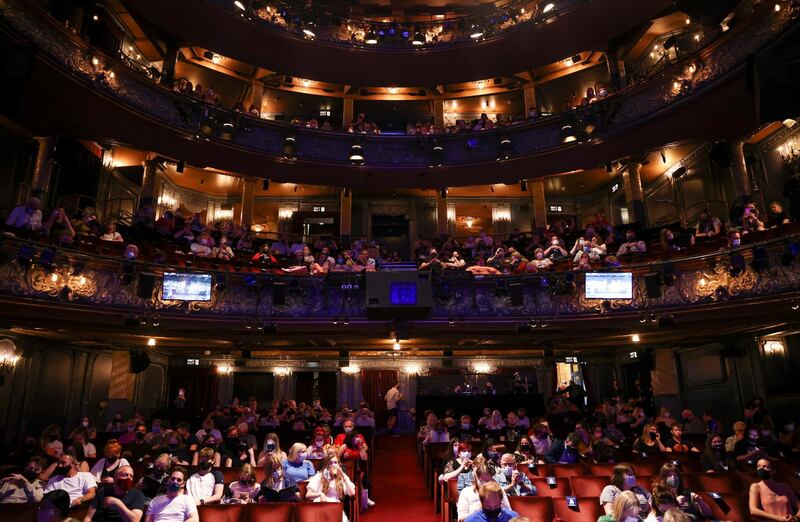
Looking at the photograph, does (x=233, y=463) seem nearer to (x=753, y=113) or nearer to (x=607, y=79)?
(x=753, y=113)

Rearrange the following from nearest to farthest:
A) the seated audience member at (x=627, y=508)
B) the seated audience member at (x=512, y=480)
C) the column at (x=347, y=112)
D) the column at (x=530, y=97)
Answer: the seated audience member at (x=627, y=508) < the seated audience member at (x=512, y=480) < the column at (x=530, y=97) < the column at (x=347, y=112)

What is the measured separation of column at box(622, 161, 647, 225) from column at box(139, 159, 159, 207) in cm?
1509

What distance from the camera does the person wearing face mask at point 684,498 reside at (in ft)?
16.7

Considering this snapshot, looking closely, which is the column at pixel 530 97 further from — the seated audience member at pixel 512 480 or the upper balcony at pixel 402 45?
the seated audience member at pixel 512 480

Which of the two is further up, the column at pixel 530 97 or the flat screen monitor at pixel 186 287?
the column at pixel 530 97

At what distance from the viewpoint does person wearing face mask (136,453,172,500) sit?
5.75 meters

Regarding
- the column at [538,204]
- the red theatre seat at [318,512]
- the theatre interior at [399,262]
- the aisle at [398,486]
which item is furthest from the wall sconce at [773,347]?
the red theatre seat at [318,512]

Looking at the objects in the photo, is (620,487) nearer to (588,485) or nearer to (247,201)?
(588,485)

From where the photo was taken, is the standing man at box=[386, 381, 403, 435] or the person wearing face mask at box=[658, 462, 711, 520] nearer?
the person wearing face mask at box=[658, 462, 711, 520]

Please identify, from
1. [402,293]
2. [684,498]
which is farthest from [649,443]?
[402,293]

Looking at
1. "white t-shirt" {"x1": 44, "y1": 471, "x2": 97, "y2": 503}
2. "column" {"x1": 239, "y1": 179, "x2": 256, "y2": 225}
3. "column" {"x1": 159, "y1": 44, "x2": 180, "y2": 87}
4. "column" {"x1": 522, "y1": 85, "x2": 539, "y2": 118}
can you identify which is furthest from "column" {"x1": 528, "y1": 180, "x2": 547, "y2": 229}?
"white t-shirt" {"x1": 44, "y1": 471, "x2": 97, "y2": 503}

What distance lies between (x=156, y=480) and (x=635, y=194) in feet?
51.9

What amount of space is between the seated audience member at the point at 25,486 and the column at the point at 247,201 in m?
12.4

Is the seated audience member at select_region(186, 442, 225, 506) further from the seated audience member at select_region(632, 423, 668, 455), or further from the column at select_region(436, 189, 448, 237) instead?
the column at select_region(436, 189, 448, 237)
